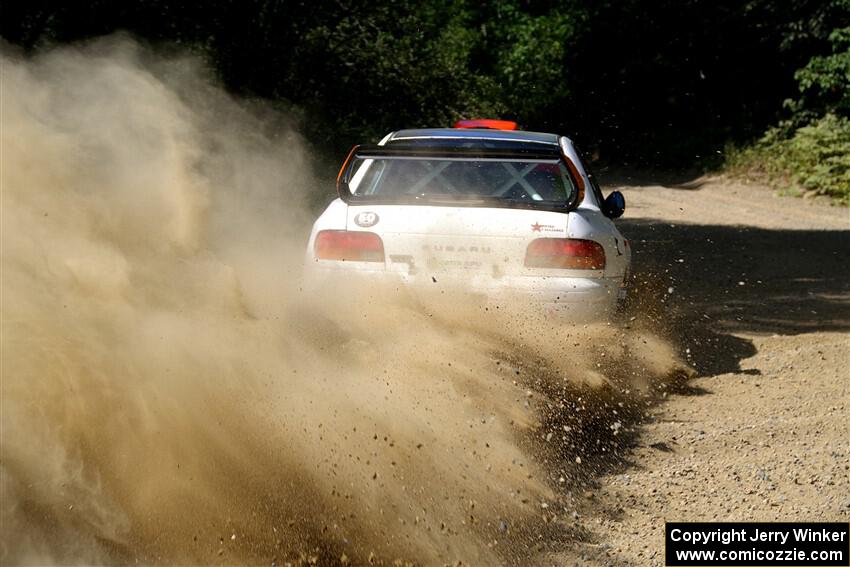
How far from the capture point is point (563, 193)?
288 inches

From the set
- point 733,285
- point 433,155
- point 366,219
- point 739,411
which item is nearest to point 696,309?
point 733,285

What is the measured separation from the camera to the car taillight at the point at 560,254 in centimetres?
650

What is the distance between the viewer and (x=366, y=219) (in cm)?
669

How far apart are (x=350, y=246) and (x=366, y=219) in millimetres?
199

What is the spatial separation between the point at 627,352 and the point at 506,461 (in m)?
2.66

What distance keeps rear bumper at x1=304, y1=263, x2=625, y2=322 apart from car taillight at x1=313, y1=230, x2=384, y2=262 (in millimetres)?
103

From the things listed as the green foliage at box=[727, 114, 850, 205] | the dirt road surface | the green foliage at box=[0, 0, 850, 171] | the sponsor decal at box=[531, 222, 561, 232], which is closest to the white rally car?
the sponsor decal at box=[531, 222, 561, 232]

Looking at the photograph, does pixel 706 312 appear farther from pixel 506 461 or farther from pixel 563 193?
pixel 506 461

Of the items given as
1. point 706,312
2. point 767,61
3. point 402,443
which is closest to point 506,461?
point 402,443

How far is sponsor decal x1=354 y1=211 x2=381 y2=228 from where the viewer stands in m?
6.67

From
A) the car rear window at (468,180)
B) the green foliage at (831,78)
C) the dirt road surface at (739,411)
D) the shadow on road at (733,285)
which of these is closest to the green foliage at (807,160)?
A: the green foliage at (831,78)

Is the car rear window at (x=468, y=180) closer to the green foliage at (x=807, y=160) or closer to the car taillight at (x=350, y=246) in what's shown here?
the car taillight at (x=350, y=246)

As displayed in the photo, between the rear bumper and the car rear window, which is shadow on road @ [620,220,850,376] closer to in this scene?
the car rear window

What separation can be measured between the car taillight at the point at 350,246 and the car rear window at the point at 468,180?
0.54 m
